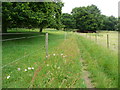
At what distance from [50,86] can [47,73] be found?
2.51 feet

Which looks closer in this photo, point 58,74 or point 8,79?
point 8,79

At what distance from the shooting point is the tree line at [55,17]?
8227 millimetres

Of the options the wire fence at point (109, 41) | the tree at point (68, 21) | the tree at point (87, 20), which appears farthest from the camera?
the tree at point (68, 21)

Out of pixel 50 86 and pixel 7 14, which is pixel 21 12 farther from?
pixel 50 86

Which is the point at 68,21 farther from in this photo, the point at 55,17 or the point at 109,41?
the point at 109,41

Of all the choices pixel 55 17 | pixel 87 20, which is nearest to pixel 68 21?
pixel 87 20

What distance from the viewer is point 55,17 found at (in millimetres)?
17281

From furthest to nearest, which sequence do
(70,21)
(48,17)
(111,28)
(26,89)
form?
(111,28) → (70,21) → (48,17) → (26,89)

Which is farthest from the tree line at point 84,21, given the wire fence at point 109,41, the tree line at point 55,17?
the wire fence at point 109,41

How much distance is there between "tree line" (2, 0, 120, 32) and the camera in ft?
27.0

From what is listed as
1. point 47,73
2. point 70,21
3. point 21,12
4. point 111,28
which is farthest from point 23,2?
point 111,28

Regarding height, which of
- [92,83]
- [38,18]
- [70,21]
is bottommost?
[92,83]

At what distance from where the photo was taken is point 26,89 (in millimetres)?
2568

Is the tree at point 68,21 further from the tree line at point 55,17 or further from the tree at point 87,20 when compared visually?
the tree at point 87,20
